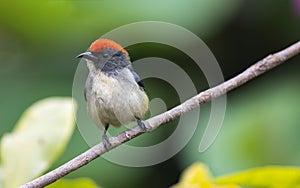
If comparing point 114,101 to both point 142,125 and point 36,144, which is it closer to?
point 142,125

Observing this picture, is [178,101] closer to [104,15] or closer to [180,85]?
[180,85]

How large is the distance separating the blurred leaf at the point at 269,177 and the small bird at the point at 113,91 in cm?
19

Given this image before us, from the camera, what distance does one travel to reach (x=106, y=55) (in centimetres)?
98

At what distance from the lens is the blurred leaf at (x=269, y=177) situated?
3.30ft

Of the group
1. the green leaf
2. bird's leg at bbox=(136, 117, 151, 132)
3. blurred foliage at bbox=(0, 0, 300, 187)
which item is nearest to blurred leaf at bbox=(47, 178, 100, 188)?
the green leaf

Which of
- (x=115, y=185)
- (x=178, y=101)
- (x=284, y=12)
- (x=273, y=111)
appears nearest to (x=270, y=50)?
(x=284, y=12)

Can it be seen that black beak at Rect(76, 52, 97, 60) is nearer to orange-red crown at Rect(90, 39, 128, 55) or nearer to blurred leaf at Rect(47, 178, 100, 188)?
orange-red crown at Rect(90, 39, 128, 55)

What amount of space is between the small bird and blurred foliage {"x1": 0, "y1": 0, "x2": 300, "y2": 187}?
0.95m

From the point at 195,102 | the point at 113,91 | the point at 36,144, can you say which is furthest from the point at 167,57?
the point at 195,102

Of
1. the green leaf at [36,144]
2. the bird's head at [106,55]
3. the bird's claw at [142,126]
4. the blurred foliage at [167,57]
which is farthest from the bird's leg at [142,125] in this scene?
the blurred foliage at [167,57]

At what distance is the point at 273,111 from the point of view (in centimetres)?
211

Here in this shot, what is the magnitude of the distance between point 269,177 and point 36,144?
0.46m

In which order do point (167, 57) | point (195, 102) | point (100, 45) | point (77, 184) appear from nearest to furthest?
point (195, 102)
point (100, 45)
point (77, 184)
point (167, 57)

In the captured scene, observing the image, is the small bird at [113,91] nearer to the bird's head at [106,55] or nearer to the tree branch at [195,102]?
the bird's head at [106,55]
